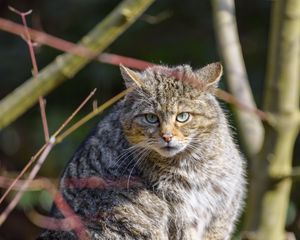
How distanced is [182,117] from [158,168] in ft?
1.37

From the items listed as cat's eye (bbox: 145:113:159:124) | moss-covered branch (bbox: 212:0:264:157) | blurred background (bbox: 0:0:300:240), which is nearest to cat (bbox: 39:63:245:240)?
cat's eye (bbox: 145:113:159:124)

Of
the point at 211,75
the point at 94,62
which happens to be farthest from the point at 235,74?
the point at 94,62

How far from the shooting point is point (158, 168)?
490cm

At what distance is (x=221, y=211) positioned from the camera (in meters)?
5.01

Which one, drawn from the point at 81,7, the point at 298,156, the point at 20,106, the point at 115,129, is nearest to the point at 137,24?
the point at 81,7

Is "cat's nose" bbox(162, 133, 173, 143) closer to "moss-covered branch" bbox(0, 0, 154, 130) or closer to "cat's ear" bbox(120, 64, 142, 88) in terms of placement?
"cat's ear" bbox(120, 64, 142, 88)

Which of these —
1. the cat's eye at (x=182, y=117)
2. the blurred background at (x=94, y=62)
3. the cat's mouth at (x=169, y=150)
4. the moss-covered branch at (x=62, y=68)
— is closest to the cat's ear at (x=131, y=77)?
the cat's eye at (x=182, y=117)

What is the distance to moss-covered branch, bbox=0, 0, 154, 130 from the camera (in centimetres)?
259

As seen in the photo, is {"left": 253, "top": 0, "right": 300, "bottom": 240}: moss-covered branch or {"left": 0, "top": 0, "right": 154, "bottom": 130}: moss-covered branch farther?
{"left": 253, "top": 0, "right": 300, "bottom": 240}: moss-covered branch

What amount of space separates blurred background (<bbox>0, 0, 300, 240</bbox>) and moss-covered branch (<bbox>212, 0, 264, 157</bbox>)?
3.38m

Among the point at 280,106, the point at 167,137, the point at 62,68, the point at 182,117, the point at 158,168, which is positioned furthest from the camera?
the point at 158,168

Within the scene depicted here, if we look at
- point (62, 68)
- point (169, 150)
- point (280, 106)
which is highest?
Result: point (169, 150)

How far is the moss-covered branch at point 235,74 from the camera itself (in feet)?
14.3

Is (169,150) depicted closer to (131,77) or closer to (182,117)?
(182,117)
